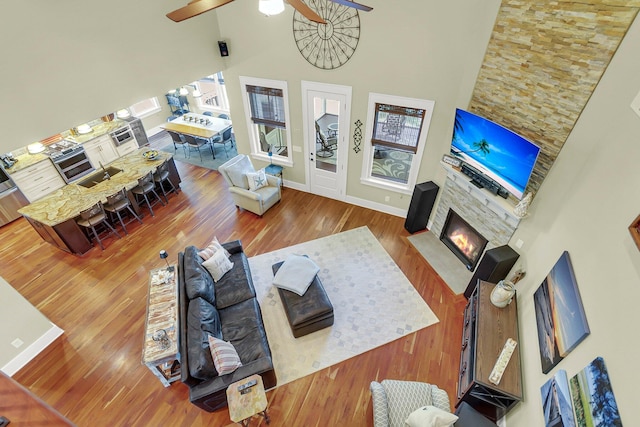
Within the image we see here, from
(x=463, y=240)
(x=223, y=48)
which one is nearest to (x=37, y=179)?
(x=223, y=48)

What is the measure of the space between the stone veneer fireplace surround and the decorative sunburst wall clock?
2466 millimetres

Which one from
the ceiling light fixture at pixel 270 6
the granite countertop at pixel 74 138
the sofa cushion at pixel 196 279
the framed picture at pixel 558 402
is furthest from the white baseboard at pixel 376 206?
the granite countertop at pixel 74 138

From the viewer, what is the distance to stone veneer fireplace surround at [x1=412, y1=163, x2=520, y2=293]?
4.16 m

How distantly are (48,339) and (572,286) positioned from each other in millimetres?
6276

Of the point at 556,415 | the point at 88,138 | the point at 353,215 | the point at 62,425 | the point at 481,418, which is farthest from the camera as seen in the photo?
the point at 88,138

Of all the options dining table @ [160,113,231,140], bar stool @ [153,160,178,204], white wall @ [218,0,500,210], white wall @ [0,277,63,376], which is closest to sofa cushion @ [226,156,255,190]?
white wall @ [218,0,500,210]

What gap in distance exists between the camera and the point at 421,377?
3.87m

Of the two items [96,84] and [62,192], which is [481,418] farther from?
[62,192]

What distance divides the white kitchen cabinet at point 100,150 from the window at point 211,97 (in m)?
2.95

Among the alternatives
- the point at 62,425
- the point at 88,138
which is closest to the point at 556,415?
the point at 62,425

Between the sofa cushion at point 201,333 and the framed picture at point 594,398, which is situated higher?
the framed picture at point 594,398

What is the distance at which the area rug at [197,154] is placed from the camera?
27.4 feet

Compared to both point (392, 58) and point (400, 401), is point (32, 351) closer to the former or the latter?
point (400, 401)

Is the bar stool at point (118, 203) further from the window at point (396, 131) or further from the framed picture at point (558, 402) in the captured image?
the framed picture at point (558, 402)
